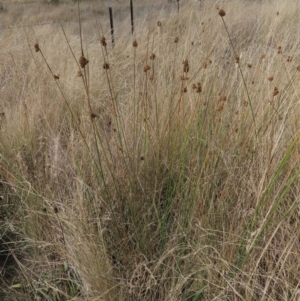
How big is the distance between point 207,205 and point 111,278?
39cm

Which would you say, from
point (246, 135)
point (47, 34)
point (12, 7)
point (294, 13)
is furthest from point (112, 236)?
point (12, 7)

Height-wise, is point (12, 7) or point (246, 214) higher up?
point (246, 214)

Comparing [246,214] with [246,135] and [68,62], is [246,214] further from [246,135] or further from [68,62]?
[68,62]

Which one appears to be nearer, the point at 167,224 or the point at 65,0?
the point at 167,224

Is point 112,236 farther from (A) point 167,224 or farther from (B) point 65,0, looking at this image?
(B) point 65,0

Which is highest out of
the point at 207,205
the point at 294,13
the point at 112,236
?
the point at 207,205

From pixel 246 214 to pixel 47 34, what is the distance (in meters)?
3.51

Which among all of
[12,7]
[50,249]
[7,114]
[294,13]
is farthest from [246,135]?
[12,7]

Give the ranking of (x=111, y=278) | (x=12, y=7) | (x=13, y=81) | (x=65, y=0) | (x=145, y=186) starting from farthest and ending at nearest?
1. (x=65, y=0)
2. (x=12, y=7)
3. (x=13, y=81)
4. (x=145, y=186)
5. (x=111, y=278)

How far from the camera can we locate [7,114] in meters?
2.12

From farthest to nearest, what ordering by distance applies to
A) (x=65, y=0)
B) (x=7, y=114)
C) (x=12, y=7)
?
(x=65, y=0)
(x=12, y=7)
(x=7, y=114)

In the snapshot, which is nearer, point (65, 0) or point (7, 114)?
point (7, 114)

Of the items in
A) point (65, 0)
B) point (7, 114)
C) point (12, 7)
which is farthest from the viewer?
point (65, 0)

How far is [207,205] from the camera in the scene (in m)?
1.30
